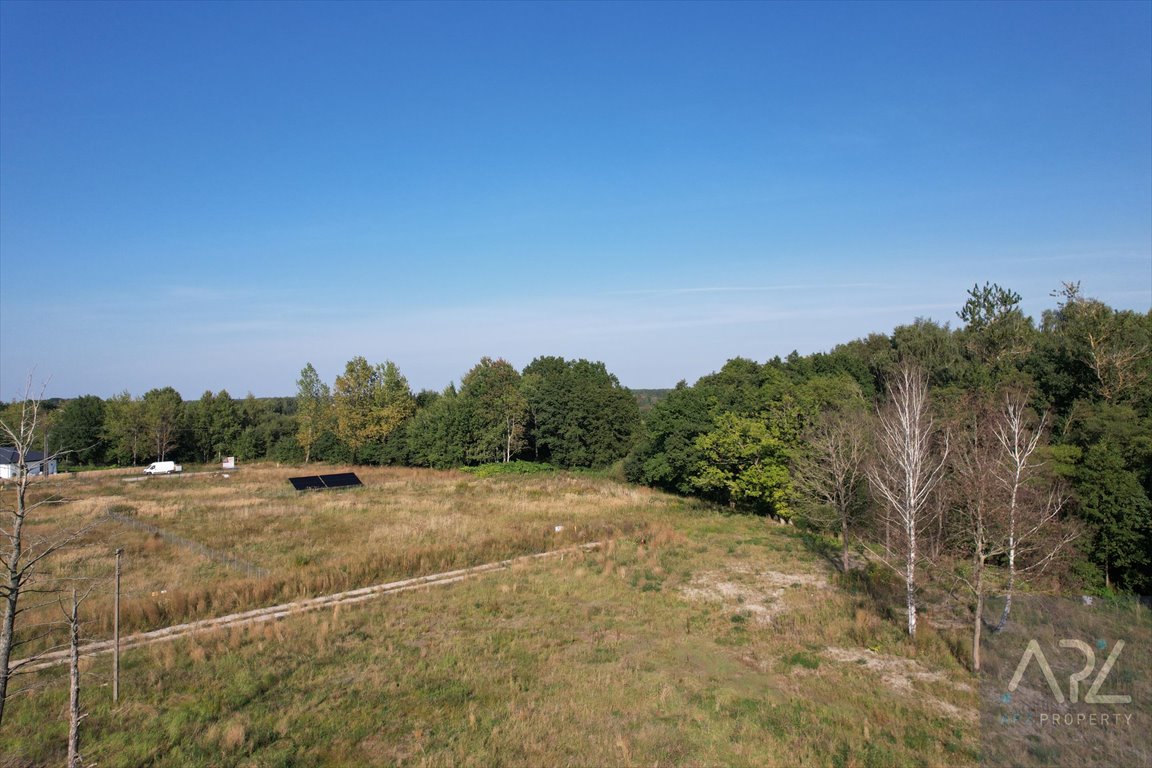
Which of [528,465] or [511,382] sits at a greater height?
[511,382]

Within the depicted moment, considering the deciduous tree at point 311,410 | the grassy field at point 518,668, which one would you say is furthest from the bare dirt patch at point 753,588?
the deciduous tree at point 311,410

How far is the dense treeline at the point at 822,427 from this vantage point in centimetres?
2533

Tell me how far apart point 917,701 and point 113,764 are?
16869mm

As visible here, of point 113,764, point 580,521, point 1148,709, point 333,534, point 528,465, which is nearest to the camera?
point 113,764

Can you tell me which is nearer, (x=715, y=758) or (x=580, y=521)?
(x=715, y=758)

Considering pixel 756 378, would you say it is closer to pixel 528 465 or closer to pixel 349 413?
pixel 528 465

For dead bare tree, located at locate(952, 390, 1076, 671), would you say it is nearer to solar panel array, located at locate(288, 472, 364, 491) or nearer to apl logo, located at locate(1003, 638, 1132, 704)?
apl logo, located at locate(1003, 638, 1132, 704)

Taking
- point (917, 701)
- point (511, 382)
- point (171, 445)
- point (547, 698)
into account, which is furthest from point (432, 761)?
point (171, 445)

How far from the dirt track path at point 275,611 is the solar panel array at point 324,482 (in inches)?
1195

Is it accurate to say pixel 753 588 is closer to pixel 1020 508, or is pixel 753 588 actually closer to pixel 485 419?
pixel 1020 508

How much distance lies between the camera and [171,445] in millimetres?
81375

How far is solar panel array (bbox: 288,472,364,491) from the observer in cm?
5150

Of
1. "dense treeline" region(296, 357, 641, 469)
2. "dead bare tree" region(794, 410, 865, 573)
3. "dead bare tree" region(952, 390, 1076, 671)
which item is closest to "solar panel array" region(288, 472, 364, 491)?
"dense treeline" region(296, 357, 641, 469)

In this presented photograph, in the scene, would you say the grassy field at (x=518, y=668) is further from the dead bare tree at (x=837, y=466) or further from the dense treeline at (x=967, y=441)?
the dense treeline at (x=967, y=441)
